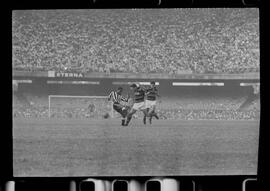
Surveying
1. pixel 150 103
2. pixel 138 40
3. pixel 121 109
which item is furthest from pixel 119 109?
pixel 138 40

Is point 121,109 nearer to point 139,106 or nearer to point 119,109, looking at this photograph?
point 119,109

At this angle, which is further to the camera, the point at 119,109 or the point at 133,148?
the point at 119,109

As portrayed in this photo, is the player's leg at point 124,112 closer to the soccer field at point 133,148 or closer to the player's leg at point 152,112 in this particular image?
the soccer field at point 133,148

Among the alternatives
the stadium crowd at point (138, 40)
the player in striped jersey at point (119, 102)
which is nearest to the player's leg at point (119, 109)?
the player in striped jersey at point (119, 102)

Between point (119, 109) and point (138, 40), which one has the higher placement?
point (138, 40)

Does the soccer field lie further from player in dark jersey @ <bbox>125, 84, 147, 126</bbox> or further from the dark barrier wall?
the dark barrier wall

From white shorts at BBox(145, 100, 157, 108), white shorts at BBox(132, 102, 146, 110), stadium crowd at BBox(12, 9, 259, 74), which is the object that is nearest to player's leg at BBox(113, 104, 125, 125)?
white shorts at BBox(132, 102, 146, 110)

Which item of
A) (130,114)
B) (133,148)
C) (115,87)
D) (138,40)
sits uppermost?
(138,40)
